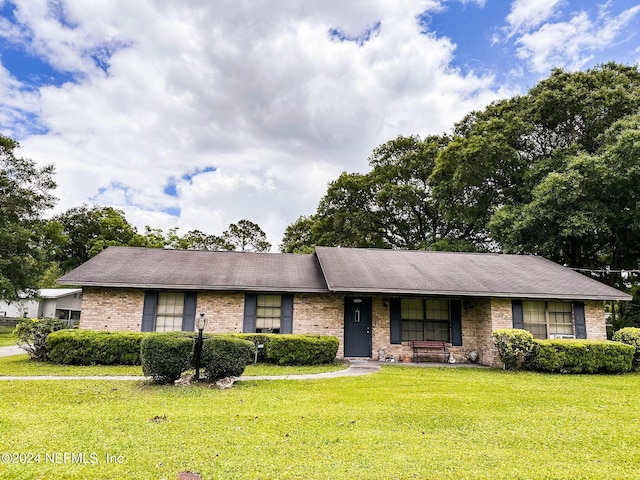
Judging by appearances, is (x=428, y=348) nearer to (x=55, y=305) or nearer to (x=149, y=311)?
(x=149, y=311)

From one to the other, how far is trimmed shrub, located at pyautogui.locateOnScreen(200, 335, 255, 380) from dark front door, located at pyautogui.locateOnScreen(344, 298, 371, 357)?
5.94m

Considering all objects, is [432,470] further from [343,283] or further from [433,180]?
[433,180]

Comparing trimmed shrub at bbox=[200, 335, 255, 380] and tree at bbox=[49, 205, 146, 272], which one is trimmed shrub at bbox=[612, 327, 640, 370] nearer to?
trimmed shrub at bbox=[200, 335, 255, 380]

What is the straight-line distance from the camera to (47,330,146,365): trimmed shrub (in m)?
11.3

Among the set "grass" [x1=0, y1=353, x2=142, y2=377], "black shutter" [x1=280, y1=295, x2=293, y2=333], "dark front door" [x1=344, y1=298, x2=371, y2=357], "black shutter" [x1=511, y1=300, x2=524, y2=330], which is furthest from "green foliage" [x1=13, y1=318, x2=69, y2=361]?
"black shutter" [x1=511, y1=300, x2=524, y2=330]

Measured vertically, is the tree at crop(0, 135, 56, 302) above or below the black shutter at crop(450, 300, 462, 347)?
above

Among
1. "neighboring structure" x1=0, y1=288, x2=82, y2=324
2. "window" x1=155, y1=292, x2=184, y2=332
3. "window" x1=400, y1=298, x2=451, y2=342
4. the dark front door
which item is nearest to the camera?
"window" x1=155, y1=292, x2=184, y2=332

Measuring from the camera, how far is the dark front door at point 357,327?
556 inches

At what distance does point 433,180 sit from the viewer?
25.5 metres

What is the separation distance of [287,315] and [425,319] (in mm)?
4964

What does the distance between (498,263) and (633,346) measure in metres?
5.55

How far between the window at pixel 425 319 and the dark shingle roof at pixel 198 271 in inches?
125

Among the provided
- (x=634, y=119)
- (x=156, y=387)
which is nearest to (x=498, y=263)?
(x=634, y=119)

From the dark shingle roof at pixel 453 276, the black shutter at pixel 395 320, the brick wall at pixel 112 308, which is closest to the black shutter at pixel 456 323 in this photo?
the dark shingle roof at pixel 453 276
